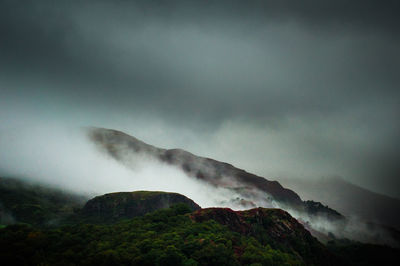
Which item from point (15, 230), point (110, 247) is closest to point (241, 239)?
point (110, 247)

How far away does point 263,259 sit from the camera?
145500mm

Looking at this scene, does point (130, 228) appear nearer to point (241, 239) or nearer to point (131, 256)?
point (131, 256)

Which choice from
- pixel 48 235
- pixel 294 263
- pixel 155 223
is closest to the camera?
pixel 48 235

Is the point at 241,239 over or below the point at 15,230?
over

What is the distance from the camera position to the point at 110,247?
141875 millimetres

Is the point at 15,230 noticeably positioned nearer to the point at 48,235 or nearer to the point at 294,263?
the point at 48,235

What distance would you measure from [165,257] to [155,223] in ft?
234

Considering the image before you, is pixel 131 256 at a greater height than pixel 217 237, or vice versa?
pixel 217 237

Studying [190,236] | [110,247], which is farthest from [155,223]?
[110,247]

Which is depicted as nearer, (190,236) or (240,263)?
(240,263)

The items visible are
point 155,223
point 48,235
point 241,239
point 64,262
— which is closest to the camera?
point 64,262

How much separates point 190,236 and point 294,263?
59.1 metres

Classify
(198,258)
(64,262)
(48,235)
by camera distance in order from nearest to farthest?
(64,262), (198,258), (48,235)

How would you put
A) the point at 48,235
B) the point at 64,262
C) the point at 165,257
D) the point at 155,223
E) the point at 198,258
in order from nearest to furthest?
the point at 64,262
the point at 165,257
the point at 198,258
the point at 48,235
the point at 155,223
